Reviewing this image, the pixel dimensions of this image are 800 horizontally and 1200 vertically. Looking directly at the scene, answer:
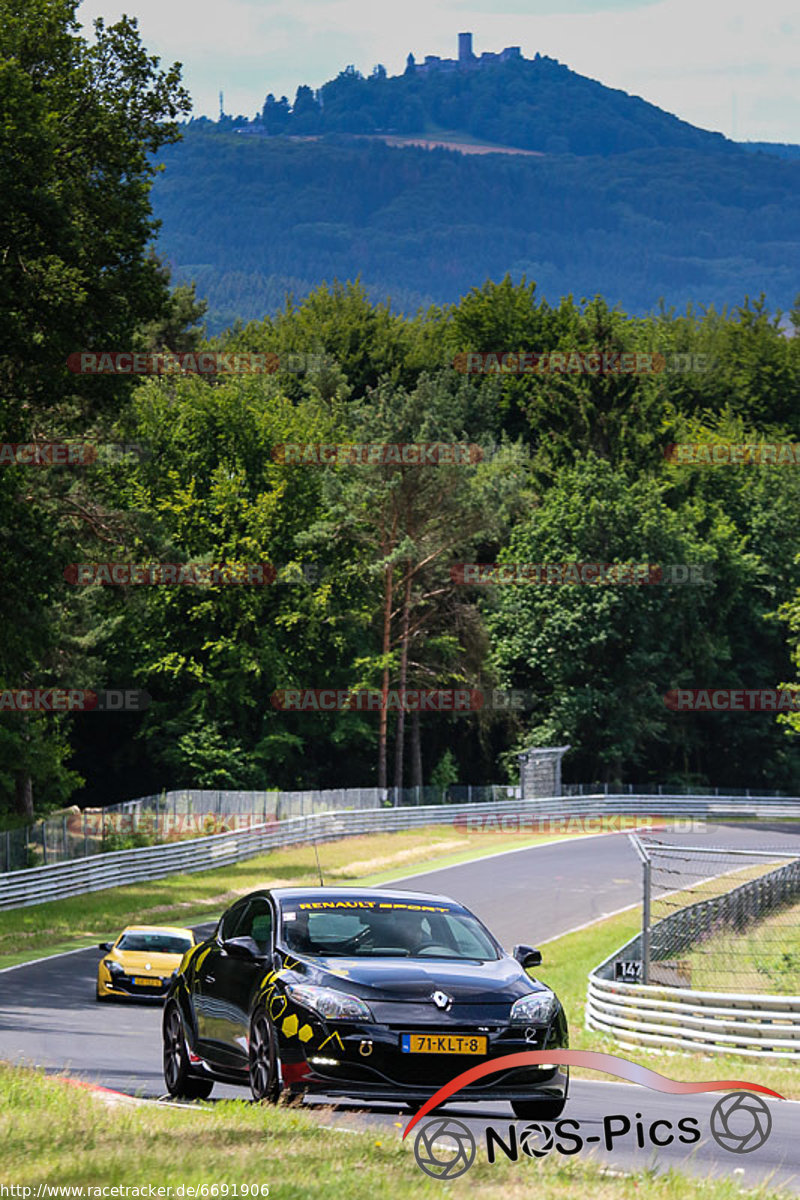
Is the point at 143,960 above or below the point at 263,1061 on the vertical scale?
below


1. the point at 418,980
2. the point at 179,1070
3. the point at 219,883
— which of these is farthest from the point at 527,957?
the point at 219,883

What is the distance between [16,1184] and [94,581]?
4416 cm

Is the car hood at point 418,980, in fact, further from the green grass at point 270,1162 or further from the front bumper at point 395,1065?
the green grass at point 270,1162

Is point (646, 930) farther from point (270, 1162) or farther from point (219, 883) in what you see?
point (219, 883)

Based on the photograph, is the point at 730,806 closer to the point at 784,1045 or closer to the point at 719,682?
the point at 719,682

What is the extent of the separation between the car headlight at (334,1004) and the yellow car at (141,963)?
15.3 m

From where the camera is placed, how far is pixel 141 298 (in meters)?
34.4

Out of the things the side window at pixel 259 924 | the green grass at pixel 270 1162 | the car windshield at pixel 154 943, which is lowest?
the car windshield at pixel 154 943

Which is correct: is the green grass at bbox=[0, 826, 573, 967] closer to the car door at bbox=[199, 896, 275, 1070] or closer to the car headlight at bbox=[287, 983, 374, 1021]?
the car door at bbox=[199, 896, 275, 1070]

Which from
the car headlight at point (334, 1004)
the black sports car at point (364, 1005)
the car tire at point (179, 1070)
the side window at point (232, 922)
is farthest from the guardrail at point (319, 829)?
the car headlight at point (334, 1004)

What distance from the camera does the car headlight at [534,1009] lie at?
9930 mm

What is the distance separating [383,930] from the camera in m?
10.9

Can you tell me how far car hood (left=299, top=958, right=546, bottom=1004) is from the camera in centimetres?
987

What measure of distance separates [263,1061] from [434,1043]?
1.25m
